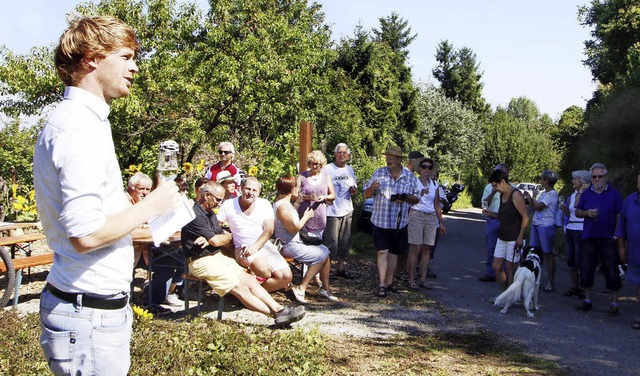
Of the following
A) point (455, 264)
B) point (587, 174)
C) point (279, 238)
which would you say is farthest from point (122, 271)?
point (455, 264)

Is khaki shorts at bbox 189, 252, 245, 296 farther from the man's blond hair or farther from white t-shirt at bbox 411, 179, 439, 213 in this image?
the man's blond hair

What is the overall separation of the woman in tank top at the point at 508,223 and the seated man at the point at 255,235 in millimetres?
3248

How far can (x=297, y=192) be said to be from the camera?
8883mm

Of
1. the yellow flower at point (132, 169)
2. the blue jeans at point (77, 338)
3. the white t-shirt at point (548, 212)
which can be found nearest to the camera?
the blue jeans at point (77, 338)

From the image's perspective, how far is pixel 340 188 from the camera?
9789 millimetres

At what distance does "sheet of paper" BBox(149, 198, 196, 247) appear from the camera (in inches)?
95.2

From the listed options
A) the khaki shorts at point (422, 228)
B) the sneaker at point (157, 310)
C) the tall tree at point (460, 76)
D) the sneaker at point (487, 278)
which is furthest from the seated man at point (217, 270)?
the tall tree at point (460, 76)

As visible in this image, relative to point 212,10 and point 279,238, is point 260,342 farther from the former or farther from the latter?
point 212,10

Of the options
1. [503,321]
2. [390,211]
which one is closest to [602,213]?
[503,321]

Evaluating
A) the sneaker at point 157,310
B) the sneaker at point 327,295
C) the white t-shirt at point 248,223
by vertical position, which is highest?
the white t-shirt at point 248,223

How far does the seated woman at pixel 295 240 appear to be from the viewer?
25.5 feet

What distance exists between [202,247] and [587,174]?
18.4ft

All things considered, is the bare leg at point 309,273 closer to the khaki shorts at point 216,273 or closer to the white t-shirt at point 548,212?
the khaki shorts at point 216,273

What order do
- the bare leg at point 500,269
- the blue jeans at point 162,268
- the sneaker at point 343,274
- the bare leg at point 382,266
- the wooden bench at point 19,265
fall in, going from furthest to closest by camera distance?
the sneaker at point 343,274 < the bare leg at point 500,269 < the bare leg at point 382,266 < the blue jeans at point 162,268 < the wooden bench at point 19,265
